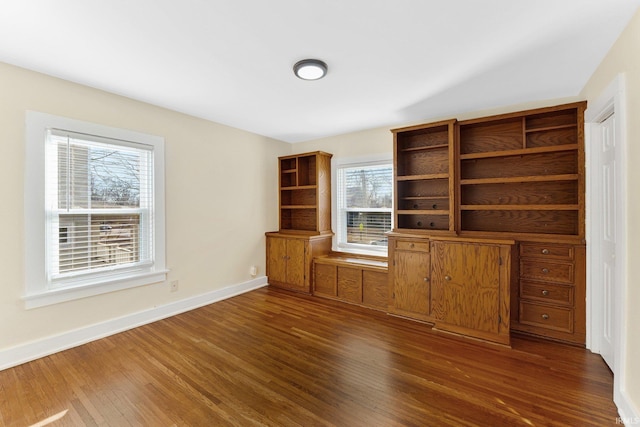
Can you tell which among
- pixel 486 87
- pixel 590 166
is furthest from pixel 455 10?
pixel 590 166

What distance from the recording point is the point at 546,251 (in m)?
2.75

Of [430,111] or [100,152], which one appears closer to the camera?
[100,152]

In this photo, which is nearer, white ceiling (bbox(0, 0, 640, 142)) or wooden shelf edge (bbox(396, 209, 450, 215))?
white ceiling (bbox(0, 0, 640, 142))

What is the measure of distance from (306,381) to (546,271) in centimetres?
255

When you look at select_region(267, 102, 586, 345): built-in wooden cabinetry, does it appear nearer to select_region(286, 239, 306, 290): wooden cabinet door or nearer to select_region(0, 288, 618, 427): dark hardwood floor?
select_region(0, 288, 618, 427): dark hardwood floor

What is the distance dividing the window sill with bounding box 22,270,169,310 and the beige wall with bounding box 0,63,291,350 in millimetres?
58

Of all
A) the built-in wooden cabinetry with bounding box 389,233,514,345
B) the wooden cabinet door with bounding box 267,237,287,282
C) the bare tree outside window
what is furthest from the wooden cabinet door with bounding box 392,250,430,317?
the wooden cabinet door with bounding box 267,237,287,282

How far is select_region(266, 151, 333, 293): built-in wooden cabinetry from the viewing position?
13.7 ft

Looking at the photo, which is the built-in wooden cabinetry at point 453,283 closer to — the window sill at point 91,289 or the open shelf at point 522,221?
the open shelf at point 522,221

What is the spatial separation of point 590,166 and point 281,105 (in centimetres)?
307

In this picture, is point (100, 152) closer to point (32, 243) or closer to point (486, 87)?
point (32, 243)

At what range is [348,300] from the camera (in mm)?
3752

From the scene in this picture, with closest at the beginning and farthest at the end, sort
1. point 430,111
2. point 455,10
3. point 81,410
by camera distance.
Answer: point 455,10
point 81,410
point 430,111

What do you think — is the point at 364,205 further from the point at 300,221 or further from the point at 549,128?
the point at 549,128
